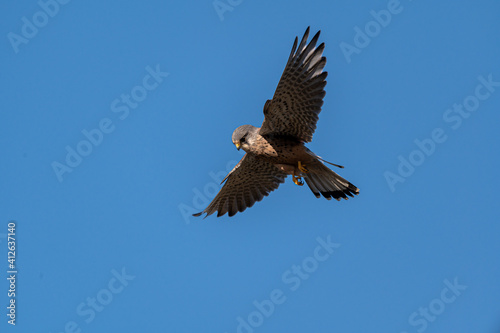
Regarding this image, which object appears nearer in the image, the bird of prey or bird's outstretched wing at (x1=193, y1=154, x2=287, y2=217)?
the bird of prey

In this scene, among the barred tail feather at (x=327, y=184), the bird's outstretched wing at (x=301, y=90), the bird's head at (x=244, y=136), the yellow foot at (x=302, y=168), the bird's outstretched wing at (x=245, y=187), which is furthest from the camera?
the bird's outstretched wing at (x=245, y=187)

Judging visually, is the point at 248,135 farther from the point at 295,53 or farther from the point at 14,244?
the point at 14,244

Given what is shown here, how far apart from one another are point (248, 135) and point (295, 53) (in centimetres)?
125

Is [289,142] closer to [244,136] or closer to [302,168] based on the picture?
[302,168]

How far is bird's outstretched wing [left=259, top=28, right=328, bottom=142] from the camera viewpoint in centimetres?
974

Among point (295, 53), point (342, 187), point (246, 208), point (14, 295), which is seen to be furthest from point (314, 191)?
point (14, 295)

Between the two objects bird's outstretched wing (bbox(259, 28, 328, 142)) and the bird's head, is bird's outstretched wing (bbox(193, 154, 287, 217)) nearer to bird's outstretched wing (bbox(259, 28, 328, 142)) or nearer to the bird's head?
the bird's head

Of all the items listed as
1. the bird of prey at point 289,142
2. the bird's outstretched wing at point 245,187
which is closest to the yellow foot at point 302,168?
the bird of prey at point 289,142

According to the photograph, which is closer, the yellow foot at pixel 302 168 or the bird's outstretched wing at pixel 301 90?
the bird's outstretched wing at pixel 301 90

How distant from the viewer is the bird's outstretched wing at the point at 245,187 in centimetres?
1123

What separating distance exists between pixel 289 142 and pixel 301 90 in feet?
2.52

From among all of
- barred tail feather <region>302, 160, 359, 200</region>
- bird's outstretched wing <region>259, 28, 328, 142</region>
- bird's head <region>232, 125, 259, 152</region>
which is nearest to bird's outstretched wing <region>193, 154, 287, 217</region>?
barred tail feather <region>302, 160, 359, 200</region>

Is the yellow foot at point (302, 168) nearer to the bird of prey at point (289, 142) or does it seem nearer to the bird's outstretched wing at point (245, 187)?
the bird of prey at point (289, 142)

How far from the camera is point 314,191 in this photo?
10.9 metres
